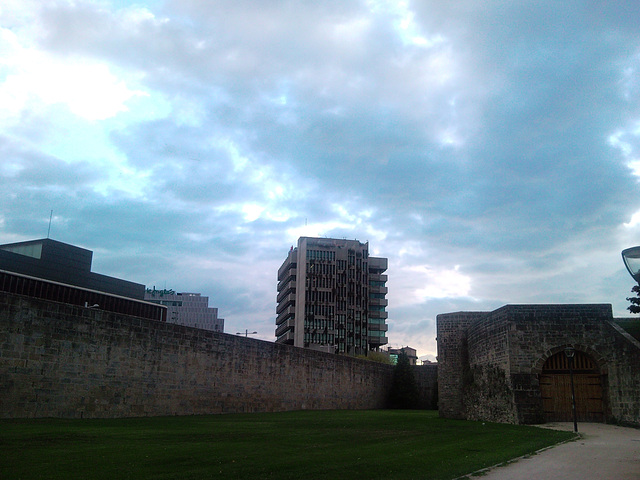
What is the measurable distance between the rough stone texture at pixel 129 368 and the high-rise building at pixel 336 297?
5678cm

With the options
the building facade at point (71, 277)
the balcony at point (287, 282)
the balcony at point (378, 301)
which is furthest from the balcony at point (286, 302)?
the building facade at point (71, 277)

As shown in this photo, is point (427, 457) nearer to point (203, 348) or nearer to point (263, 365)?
point (203, 348)

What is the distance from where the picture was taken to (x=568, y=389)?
2195 centimetres

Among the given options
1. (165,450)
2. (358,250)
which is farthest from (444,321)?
(358,250)

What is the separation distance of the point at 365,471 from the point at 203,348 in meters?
18.7

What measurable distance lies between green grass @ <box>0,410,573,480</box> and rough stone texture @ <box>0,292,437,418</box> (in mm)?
1851

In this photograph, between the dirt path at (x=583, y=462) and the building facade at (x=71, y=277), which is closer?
the dirt path at (x=583, y=462)

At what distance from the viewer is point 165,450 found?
38.5 feet

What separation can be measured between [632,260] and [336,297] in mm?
86573

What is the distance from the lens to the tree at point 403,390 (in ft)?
159

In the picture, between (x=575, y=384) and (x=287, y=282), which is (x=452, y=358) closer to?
(x=575, y=384)

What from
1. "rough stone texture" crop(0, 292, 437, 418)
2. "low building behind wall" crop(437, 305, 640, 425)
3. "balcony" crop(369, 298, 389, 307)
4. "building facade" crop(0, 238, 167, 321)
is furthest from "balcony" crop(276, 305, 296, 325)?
"low building behind wall" crop(437, 305, 640, 425)

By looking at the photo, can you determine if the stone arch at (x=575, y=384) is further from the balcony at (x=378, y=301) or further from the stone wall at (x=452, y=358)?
the balcony at (x=378, y=301)

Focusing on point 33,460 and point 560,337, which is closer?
point 33,460
